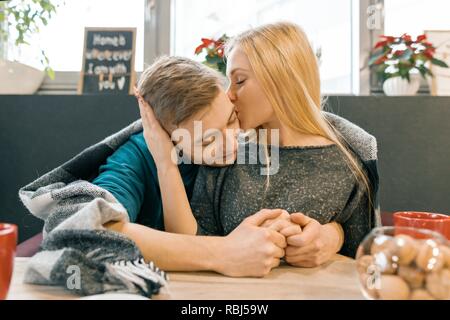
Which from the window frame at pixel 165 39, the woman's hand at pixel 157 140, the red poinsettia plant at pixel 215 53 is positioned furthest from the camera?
the window frame at pixel 165 39

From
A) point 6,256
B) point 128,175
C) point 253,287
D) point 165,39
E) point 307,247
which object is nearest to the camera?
point 6,256

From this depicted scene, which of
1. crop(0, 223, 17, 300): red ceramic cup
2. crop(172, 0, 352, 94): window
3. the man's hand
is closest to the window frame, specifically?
crop(172, 0, 352, 94): window

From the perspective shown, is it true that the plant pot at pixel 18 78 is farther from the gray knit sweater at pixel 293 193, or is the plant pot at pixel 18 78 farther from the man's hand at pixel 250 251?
the man's hand at pixel 250 251

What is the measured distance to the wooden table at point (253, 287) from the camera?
0.59 m

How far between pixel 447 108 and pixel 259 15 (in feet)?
3.33

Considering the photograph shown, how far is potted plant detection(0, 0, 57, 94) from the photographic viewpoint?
1.79 meters

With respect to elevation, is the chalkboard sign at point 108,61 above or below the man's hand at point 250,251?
above

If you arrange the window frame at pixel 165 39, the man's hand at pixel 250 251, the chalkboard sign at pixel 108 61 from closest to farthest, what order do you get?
1. the man's hand at pixel 250 251
2. the chalkboard sign at pixel 108 61
3. the window frame at pixel 165 39

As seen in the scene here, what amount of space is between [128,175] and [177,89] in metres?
0.23

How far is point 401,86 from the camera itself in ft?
5.75

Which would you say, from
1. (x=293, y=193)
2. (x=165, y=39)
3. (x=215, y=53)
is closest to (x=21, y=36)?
(x=165, y=39)

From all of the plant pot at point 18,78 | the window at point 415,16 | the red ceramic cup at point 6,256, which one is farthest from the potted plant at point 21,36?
the window at point 415,16

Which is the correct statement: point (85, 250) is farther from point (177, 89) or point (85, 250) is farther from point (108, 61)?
point (108, 61)

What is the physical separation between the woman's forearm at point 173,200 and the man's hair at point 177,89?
113mm
